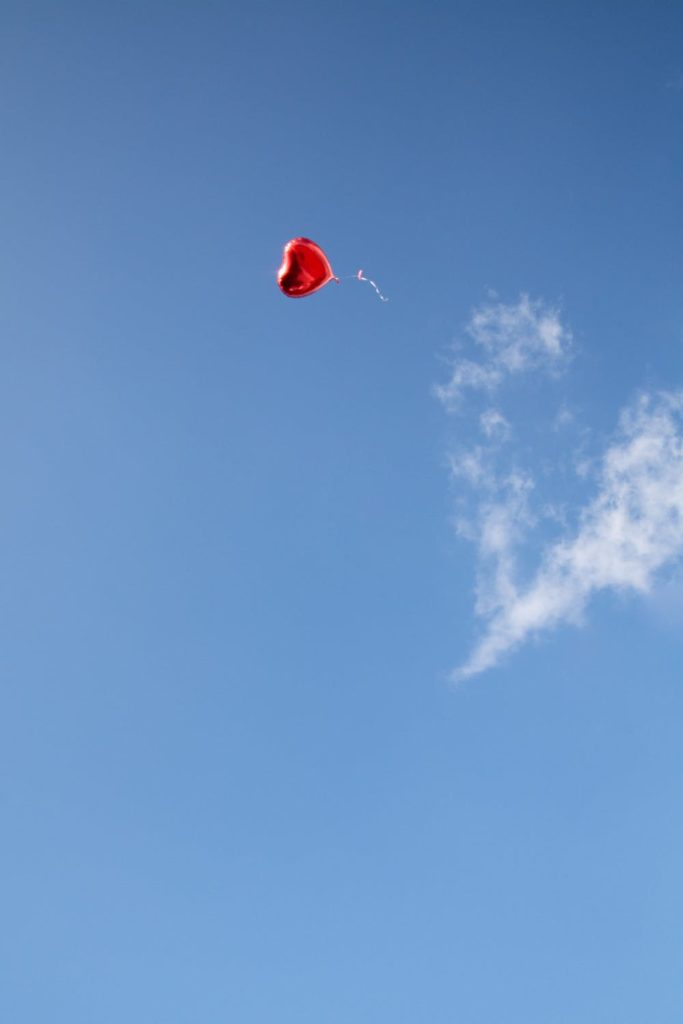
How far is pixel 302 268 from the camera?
21594 millimetres

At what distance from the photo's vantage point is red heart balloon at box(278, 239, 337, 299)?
21516 millimetres

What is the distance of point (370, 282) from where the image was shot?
22312mm

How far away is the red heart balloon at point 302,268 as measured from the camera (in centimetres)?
2152

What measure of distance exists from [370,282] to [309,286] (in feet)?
6.02

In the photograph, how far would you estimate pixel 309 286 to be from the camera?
22.0 metres
